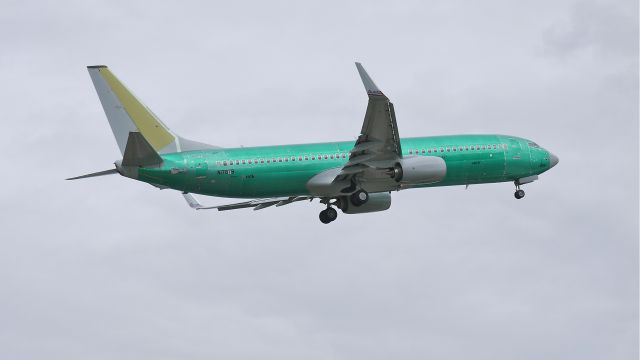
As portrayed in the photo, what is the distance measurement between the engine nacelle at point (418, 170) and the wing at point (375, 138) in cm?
53

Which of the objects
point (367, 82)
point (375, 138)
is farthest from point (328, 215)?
point (367, 82)

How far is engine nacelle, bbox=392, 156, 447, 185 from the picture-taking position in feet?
200

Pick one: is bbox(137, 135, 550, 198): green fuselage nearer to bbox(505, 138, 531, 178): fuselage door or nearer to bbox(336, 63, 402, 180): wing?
bbox(505, 138, 531, 178): fuselage door

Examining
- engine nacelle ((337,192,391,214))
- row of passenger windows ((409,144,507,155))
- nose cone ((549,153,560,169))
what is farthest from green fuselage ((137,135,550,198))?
nose cone ((549,153,560,169))

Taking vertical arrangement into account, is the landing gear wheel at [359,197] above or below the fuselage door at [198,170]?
below

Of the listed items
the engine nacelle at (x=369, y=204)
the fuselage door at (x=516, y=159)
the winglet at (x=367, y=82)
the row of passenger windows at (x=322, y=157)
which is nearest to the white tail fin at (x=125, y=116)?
the row of passenger windows at (x=322, y=157)

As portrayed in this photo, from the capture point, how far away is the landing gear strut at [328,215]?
221 feet

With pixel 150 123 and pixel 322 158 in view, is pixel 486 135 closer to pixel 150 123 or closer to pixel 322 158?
pixel 322 158

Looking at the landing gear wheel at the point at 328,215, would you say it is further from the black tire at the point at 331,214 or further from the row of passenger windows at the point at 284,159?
the row of passenger windows at the point at 284,159

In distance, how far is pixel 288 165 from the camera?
63125 millimetres

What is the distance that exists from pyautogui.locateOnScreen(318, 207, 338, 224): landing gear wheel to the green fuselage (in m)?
3.33

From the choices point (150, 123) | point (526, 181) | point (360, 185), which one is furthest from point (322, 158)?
point (526, 181)

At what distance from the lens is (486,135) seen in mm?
68938

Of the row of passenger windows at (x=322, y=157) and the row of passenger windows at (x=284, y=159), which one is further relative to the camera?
the row of passenger windows at (x=322, y=157)
